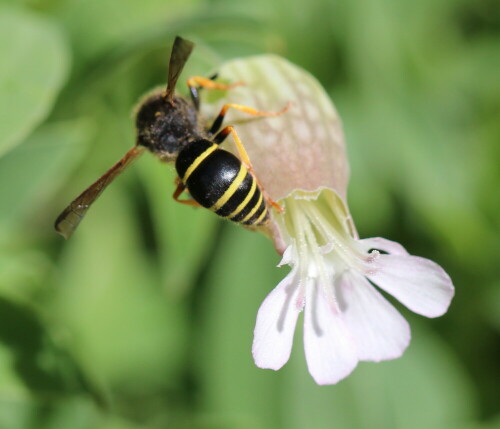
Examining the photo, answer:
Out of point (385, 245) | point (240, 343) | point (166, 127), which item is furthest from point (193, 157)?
point (240, 343)

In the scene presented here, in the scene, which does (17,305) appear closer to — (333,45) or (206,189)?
(206,189)

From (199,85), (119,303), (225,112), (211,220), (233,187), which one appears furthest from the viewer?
(119,303)

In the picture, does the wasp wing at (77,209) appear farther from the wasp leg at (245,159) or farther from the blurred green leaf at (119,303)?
the blurred green leaf at (119,303)

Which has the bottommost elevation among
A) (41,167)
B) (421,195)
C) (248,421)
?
(248,421)

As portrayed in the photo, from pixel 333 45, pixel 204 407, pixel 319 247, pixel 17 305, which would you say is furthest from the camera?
pixel 333 45

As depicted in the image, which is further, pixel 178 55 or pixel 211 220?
pixel 211 220

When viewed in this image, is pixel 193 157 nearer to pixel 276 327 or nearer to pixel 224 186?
pixel 224 186

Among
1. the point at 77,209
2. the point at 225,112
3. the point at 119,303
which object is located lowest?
the point at 119,303

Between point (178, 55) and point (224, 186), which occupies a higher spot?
point (178, 55)

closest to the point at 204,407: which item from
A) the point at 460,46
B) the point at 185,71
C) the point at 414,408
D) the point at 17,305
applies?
the point at 414,408
